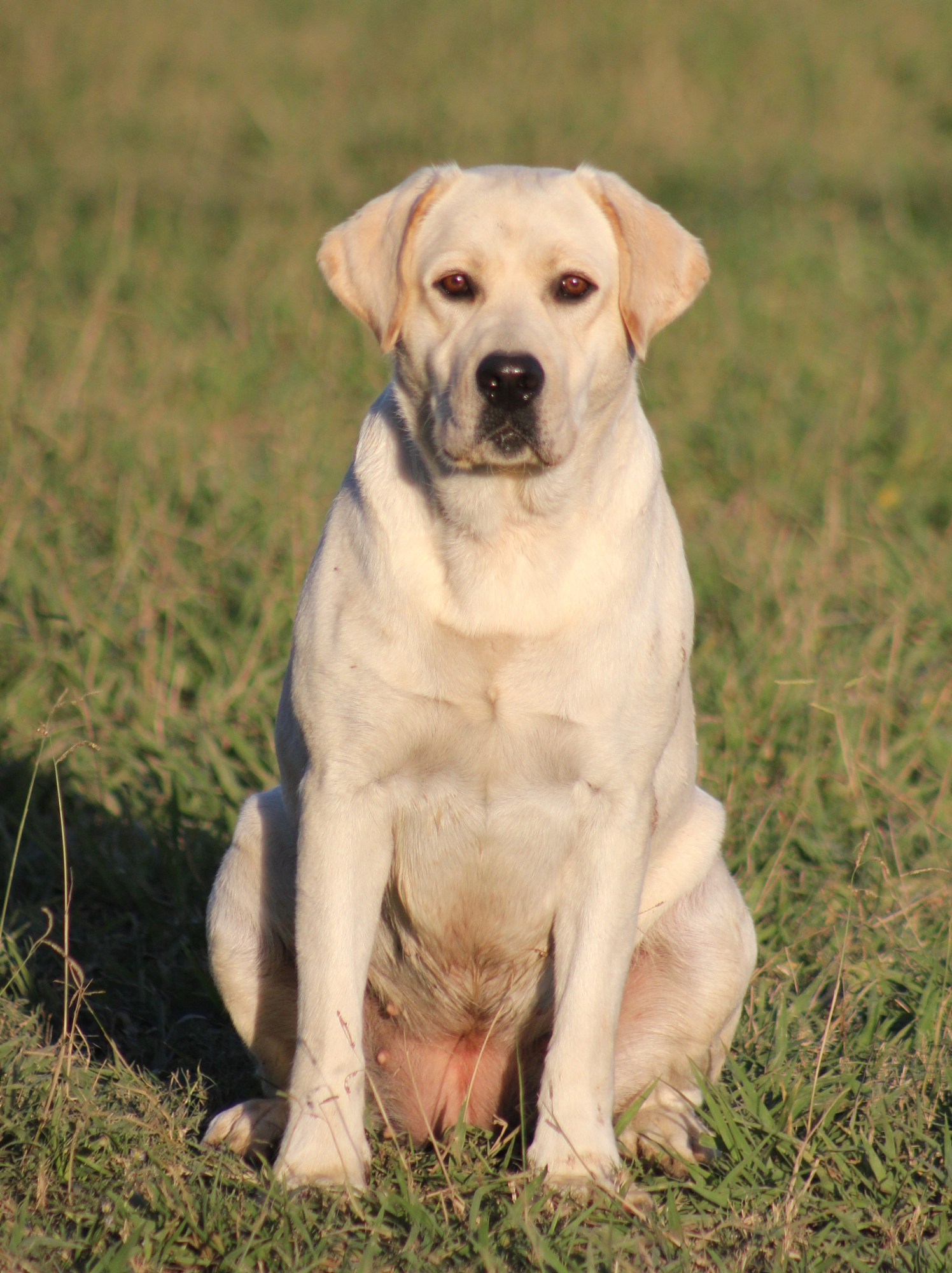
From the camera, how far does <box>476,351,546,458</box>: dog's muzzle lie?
2.73 meters

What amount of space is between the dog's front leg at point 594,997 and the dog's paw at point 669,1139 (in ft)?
0.45

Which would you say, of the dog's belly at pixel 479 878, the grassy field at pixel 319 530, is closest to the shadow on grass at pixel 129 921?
the grassy field at pixel 319 530

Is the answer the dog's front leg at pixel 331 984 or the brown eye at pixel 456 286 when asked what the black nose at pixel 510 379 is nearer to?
the brown eye at pixel 456 286

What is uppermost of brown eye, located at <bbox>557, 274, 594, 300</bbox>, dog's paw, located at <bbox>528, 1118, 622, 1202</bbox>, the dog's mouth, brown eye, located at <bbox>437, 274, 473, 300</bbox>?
brown eye, located at <bbox>557, 274, 594, 300</bbox>

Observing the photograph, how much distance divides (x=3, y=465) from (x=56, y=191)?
3.52 meters

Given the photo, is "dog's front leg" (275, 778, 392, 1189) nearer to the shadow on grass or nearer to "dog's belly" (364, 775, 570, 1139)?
"dog's belly" (364, 775, 570, 1139)

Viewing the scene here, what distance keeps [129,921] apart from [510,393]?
199cm

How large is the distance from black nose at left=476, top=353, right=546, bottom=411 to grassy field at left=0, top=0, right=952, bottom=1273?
1.34 meters

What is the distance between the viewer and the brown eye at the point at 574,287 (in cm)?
288

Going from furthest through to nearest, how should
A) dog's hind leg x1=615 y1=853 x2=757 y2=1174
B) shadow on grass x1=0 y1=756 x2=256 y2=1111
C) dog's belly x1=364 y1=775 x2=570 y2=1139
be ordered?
shadow on grass x1=0 y1=756 x2=256 y2=1111, dog's hind leg x1=615 y1=853 x2=757 y2=1174, dog's belly x1=364 y1=775 x2=570 y2=1139

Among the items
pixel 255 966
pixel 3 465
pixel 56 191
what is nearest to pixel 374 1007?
pixel 255 966

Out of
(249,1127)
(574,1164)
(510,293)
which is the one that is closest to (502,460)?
(510,293)

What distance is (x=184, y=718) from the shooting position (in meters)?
4.46

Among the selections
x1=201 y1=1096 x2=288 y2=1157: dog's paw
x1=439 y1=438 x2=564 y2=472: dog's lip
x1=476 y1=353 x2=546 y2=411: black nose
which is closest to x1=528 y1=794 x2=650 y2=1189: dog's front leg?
x1=201 y1=1096 x2=288 y2=1157: dog's paw
